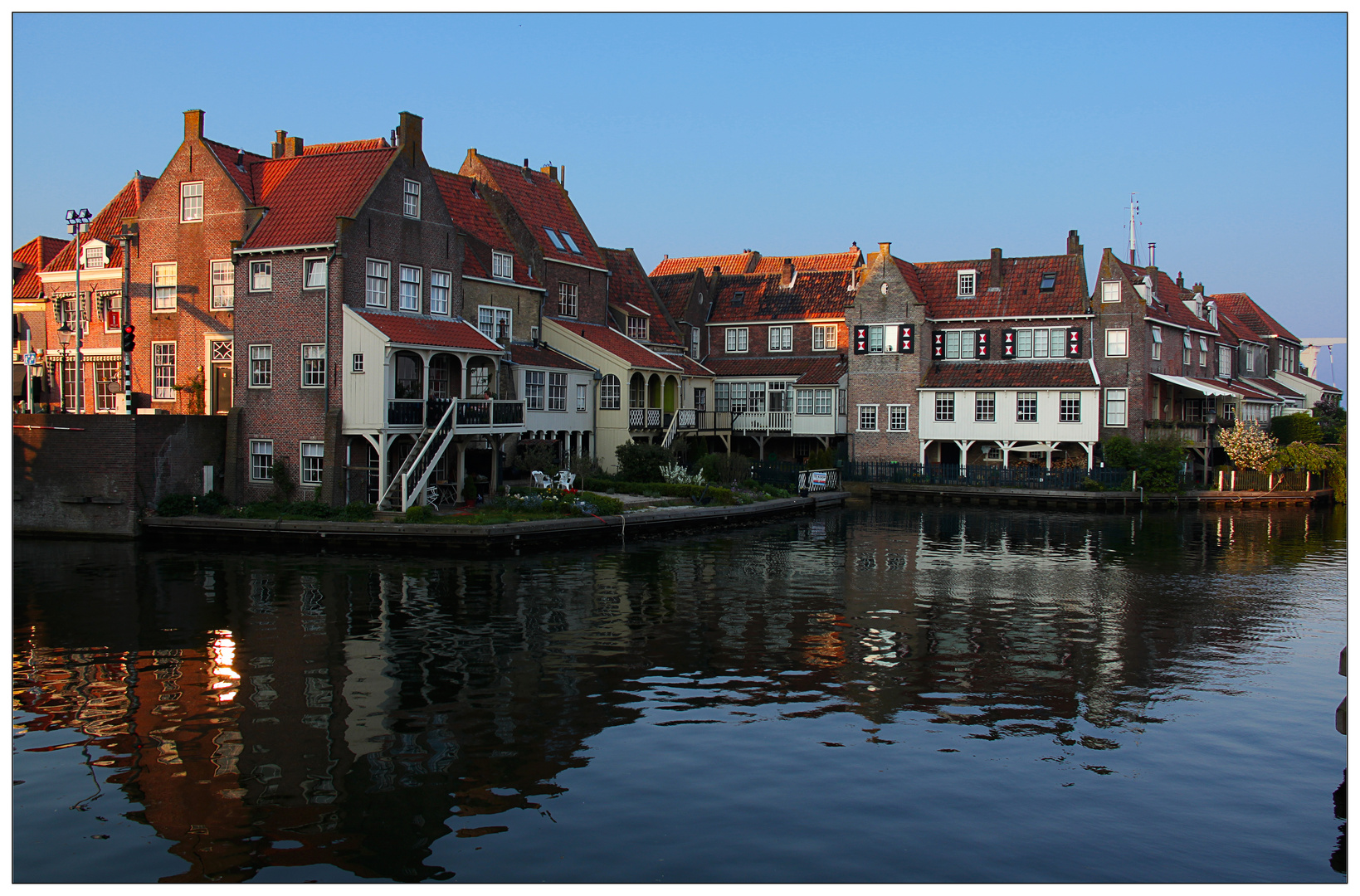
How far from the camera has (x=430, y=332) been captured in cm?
3725

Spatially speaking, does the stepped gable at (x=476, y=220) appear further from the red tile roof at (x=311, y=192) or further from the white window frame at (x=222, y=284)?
the white window frame at (x=222, y=284)

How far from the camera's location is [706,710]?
16.1 meters

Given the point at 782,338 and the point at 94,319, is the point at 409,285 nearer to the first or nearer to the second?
the point at 94,319

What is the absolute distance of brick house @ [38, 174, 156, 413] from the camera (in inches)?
1646

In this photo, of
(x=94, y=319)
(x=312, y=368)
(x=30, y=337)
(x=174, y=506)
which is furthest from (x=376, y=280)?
(x=30, y=337)

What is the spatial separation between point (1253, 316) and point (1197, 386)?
34.7 m

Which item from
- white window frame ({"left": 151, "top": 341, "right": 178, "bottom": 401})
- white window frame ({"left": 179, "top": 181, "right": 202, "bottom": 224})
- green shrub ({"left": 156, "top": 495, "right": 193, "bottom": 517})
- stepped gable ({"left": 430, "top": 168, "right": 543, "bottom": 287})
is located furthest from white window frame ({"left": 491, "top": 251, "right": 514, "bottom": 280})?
green shrub ({"left": 156, "top": 495, "right": 193, "bottom": 517})

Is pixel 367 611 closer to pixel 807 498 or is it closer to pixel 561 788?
pixel 561 788

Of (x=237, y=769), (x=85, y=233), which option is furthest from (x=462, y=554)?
(x=85, y=233)

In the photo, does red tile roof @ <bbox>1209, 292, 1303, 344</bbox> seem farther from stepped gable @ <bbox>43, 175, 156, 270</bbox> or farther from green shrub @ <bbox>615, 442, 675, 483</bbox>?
stepped gable @ <bbox>43, 175, 156, 270</bbox>

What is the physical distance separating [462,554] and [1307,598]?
23.1 metres

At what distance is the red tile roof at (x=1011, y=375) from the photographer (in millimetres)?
52562

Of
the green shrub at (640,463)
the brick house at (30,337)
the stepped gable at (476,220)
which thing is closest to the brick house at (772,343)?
the green shrub at (640,463)

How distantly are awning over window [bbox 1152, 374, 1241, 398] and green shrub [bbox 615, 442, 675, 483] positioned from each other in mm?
27269
